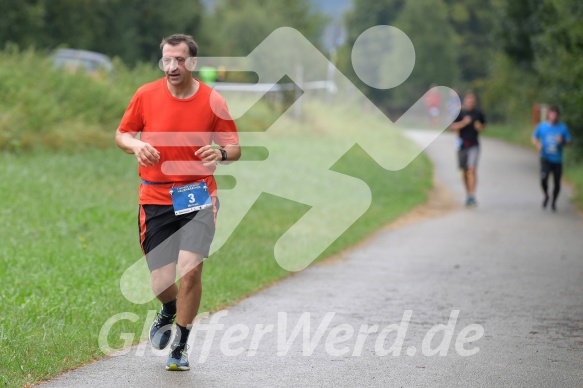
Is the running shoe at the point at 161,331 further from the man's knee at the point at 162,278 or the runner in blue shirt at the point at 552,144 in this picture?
the runner in blue shirt at the point at 552,144

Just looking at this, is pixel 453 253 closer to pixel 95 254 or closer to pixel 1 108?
pixel 95 254

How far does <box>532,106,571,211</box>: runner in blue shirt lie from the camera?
65.2 feet

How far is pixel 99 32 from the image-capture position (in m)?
45.1

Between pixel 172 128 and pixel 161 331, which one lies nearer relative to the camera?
pixel 172 128

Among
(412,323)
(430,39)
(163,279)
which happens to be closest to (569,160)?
(412,323)

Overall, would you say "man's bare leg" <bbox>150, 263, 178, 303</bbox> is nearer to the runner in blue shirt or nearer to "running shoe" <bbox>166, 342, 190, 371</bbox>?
"running shoe" <bbox>166, 342, 190, 371</bbox>

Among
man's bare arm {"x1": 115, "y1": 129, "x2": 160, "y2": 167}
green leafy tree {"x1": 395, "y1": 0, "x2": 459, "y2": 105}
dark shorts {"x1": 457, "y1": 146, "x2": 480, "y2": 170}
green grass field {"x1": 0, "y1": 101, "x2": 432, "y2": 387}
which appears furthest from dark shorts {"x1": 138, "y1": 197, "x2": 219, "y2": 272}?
green leafy tree {"x1": 395, "y1": 0, "x2": 459, "y2": 105}

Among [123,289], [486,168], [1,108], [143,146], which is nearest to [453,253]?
[123,289]

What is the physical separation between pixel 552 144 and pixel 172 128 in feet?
47.0

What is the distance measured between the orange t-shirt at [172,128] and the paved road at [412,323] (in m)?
1.17

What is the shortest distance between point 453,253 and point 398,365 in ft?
22.4

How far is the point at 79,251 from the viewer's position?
11484 mm

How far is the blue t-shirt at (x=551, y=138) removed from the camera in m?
19.9

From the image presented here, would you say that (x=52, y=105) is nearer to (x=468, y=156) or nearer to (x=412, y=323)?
(x=468, y=156)
